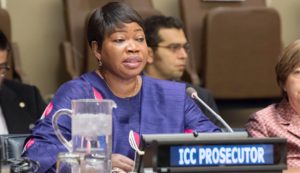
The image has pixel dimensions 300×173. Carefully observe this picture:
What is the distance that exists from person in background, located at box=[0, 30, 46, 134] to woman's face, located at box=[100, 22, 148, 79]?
3.61 ft

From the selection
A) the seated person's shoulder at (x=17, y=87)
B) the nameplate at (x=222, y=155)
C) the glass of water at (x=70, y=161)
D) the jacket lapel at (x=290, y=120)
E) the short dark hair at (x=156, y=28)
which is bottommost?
the seated person's shoulder at (x=17, y=87)

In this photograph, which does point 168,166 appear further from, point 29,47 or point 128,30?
point 29,47

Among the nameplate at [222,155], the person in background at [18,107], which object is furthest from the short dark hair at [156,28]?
the nameplate at [222,155]

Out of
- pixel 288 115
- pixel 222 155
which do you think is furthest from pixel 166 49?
pixel 222 155

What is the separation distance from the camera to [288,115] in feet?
8.49

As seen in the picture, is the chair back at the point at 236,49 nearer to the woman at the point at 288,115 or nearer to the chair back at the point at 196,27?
the chair back at the point at 196,27

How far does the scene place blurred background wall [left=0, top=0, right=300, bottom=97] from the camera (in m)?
4.73

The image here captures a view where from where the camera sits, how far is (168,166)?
5.55 ft

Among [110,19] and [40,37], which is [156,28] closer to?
[40,37]

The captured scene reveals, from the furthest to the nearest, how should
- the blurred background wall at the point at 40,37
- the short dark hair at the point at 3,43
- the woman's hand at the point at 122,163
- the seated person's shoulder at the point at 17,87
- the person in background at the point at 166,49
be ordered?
the blurred background wall at the point at 40,37 < the person in background at the point at 166,49 < the seated person's shoulder at the point at 17,87 < the short dark hair at the point at 3,43 < the woman's hand at the point at 122,163

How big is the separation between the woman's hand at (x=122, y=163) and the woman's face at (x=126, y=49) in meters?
0.39

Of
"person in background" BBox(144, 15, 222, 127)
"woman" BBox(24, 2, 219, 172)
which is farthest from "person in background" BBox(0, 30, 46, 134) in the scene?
"woman" BBox(24, 2, 219, 172)

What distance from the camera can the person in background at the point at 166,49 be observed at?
3990 mm

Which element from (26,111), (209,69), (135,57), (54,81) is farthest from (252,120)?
(54,81)
